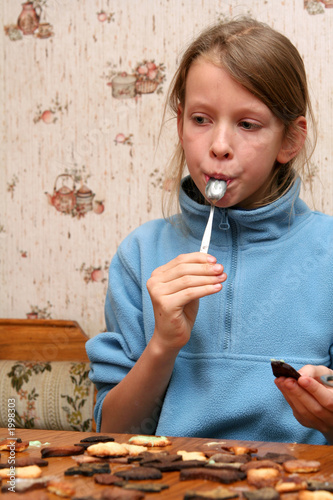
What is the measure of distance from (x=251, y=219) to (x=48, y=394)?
810mm

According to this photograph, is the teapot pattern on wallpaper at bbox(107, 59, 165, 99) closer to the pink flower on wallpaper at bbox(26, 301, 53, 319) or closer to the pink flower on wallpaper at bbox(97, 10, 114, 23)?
the pink flower on wallpaper at bbox(97, 10, 114, 23)

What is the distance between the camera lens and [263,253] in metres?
1.00

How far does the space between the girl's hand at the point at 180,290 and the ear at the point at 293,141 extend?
0.97ft

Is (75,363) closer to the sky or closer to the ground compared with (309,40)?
closer to the ground

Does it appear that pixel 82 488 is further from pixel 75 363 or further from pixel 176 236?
pixel 75 363

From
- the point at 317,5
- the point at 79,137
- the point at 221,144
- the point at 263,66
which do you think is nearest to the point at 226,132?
the point at 221,144

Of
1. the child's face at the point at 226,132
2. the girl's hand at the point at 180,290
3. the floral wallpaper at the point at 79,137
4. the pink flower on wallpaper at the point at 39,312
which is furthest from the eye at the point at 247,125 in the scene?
the pink flower on wallpaper at the point at 39,312

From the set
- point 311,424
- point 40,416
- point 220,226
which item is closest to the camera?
point 311,424

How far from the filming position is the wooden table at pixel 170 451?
1.61 feet

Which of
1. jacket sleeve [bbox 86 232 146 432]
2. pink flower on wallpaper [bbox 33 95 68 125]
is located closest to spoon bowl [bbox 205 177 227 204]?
jacket sleeve [bbox 86 232 146 432]

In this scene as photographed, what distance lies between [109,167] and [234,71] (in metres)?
0.75

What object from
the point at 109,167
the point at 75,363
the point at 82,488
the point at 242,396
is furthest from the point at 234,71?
the point at 75,363

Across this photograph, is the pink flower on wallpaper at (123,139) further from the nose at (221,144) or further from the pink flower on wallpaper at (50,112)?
the nose at (221,144)

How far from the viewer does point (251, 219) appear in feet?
3.18
